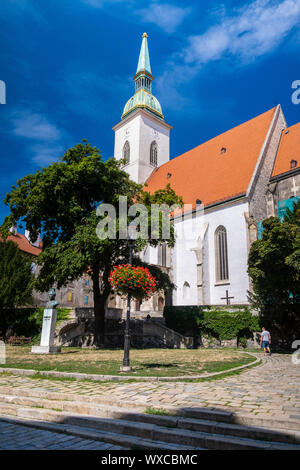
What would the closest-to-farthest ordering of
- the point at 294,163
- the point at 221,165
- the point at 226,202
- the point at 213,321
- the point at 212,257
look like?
the point at 213,321 < the point at 294,163 < the point at 226,202 < the point at 212,257 < the point at 221,165

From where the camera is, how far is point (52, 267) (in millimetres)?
18453

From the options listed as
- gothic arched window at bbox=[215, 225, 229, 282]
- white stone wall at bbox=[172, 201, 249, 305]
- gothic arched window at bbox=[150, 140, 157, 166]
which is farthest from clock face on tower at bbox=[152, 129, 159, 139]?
gothic arched window at bbox=[215, 225, 229, 282]

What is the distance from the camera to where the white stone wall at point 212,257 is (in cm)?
2577

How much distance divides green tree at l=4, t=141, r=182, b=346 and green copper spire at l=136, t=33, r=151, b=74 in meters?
34.6

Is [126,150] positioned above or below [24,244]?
above

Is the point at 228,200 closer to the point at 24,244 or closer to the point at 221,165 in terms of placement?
the point at 221,165

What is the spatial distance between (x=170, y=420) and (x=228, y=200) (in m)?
24.4

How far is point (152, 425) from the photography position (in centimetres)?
458

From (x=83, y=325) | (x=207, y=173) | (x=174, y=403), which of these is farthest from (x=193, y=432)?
(x=207, y=173)

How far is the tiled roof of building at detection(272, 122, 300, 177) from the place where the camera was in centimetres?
2703

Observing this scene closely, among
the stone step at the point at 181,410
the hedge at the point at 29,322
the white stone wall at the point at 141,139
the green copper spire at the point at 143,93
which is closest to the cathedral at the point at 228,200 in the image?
the white stone wall at the point at 141,139

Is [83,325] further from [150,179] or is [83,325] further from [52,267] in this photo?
[150,179]

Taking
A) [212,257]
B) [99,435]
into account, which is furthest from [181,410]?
[212,257]

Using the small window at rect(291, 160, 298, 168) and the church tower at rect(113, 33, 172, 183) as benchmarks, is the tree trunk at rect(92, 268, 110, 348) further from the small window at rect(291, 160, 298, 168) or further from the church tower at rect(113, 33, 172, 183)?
the church tower at rect(113, 33, 172, 183)
